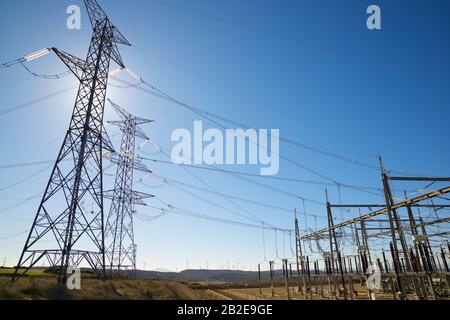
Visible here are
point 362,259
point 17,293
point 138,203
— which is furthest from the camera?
point 138,203

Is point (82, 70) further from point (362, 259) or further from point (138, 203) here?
point (362, 259)

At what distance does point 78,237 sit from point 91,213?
1402 mm

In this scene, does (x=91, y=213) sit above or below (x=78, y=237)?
above

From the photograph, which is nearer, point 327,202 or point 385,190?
point 385,190
